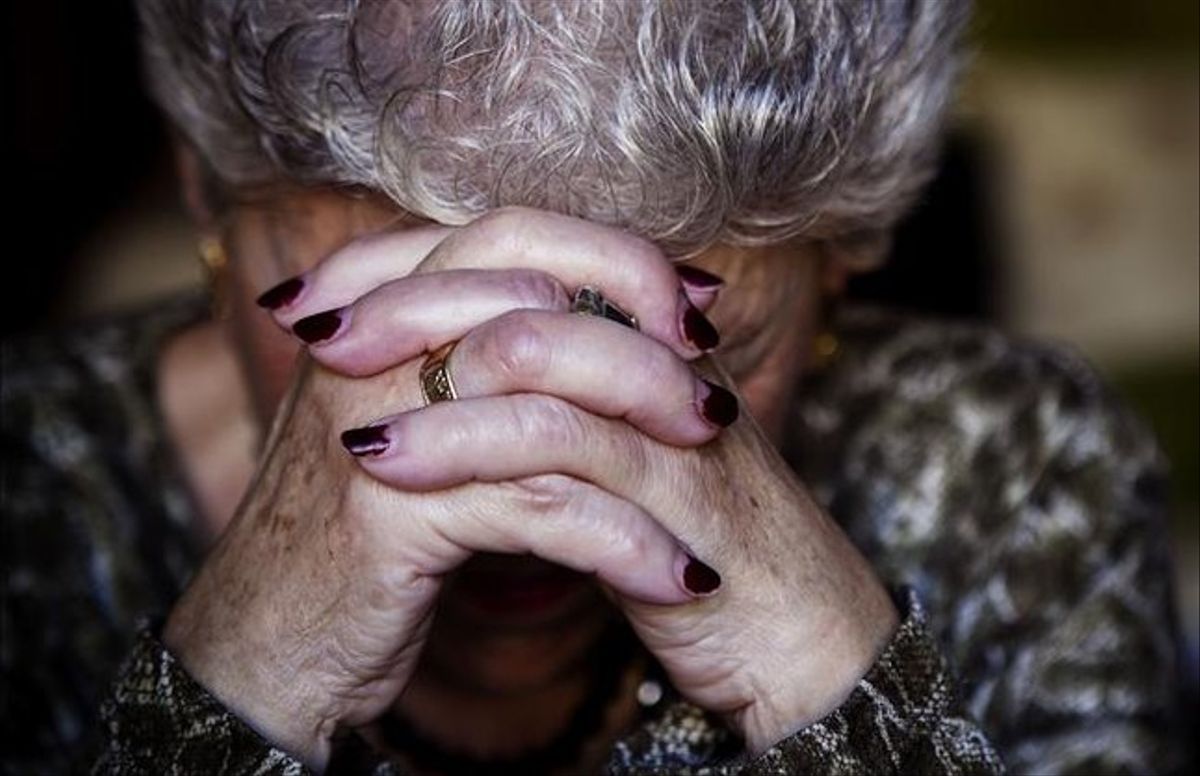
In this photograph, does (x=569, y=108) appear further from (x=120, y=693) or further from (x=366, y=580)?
(x=120, y=693)

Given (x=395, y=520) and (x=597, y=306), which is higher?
(x=597, y=306)

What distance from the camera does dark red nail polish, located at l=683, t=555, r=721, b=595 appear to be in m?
1.55

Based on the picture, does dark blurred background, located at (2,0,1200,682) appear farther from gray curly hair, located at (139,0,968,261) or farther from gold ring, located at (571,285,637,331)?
gold ring, located at (571,285,637,331)

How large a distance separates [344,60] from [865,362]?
3.44ft

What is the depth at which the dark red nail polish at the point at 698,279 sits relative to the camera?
5.41 feet

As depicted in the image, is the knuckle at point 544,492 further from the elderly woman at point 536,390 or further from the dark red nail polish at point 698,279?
the dark red nail polish at point 698,279

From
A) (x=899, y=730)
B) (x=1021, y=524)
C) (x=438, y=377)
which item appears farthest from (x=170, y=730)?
(x=1021, y=524)

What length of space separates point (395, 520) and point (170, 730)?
303mm

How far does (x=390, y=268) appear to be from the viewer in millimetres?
1591

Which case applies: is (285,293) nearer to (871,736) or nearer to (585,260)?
(585,260)

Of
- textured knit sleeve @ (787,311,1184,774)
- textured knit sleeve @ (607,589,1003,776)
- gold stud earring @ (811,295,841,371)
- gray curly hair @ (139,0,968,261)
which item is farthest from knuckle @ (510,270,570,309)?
textured knit sleeve @ (787,311,1184,774)

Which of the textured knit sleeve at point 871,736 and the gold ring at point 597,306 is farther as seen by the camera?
the textured knit sleeve at point 871,736

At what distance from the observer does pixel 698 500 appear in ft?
5.08

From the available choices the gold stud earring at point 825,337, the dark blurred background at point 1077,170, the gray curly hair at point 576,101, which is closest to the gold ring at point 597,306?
the gray curly hair at point 576,101
